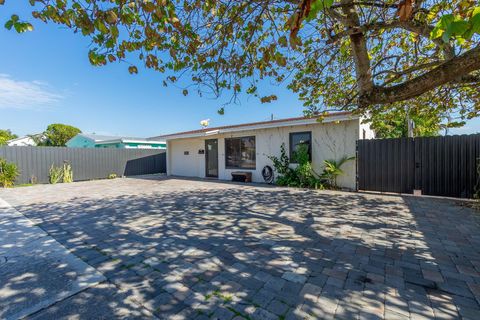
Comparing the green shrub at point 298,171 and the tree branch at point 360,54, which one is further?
the green shrub at point 298,171

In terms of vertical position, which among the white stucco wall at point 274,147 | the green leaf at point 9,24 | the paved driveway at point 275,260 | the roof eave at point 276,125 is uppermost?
the roof eave at point 276,125

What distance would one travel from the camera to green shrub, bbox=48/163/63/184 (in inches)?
448

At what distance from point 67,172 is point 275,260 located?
13.0m

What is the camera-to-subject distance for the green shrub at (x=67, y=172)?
38.6 feet

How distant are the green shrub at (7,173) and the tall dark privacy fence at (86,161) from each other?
0.53 metres

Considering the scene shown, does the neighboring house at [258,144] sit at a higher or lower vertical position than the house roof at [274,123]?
lower

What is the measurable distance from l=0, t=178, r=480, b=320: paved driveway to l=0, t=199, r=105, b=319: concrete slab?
0.46ft

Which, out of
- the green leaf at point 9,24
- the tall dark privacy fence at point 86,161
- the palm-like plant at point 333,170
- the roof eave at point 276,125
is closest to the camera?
the green leaf at point 9,24

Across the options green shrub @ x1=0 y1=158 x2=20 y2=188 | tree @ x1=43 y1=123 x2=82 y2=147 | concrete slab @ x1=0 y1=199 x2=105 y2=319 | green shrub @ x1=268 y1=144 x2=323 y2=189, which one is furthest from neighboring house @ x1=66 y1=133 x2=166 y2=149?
concrete slab @ x1=0 y1=199 x2=105 y2=319

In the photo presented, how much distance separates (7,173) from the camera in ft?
32.5

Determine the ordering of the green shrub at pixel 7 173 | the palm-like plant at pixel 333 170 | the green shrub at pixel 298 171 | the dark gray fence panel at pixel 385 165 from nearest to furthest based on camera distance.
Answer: the dark gray fence panel at pixel 385 165
the palm-like plant at pixel 333 170
the green shrub at pixel 298 171
the green shrub at pixel 7 173

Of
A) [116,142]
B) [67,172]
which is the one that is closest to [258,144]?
[67,172]

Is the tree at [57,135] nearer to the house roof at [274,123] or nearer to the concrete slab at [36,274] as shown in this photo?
the house roof at [274,123]

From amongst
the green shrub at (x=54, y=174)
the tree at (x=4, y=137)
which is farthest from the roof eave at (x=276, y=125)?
the tree at (x=4, y=137)
